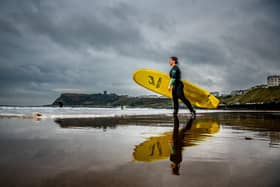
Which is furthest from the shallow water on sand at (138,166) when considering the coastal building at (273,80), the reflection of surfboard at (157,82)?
the coastal building at (273,80)

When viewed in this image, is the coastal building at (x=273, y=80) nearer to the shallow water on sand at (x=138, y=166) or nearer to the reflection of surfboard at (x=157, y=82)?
the reflection of surfboard at (x=157, y=82)

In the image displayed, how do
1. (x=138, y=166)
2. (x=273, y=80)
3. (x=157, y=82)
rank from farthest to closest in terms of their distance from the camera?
(x=273, y=80) → (x=157, y=82) → (x=138, y=166)

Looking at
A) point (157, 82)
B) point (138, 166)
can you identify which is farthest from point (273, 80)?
point (138, 166)

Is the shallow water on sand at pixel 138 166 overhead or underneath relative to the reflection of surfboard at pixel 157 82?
underneath

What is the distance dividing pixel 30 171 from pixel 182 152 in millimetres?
2312

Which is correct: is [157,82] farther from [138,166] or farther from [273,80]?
[273,80]

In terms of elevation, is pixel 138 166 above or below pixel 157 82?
below

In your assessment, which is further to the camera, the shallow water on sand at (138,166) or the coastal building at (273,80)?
the coastal building at (273,80)

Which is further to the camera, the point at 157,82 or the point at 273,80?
the point at 273,80

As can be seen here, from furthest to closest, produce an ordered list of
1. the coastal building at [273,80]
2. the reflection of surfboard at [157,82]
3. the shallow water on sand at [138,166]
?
the coastal building at [273,80], the reflection of surfboard at [157,82], the shallow water on sand at [138,166]

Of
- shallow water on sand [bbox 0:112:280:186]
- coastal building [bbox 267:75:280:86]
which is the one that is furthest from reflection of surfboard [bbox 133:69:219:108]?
coastal building [bbox 267:75:280:86]

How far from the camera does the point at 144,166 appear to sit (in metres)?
3.05

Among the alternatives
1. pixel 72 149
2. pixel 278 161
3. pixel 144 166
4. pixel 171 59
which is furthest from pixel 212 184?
pixel 171 59

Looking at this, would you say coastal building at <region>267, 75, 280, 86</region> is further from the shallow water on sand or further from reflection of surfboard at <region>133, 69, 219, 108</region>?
the shallow water on sand
